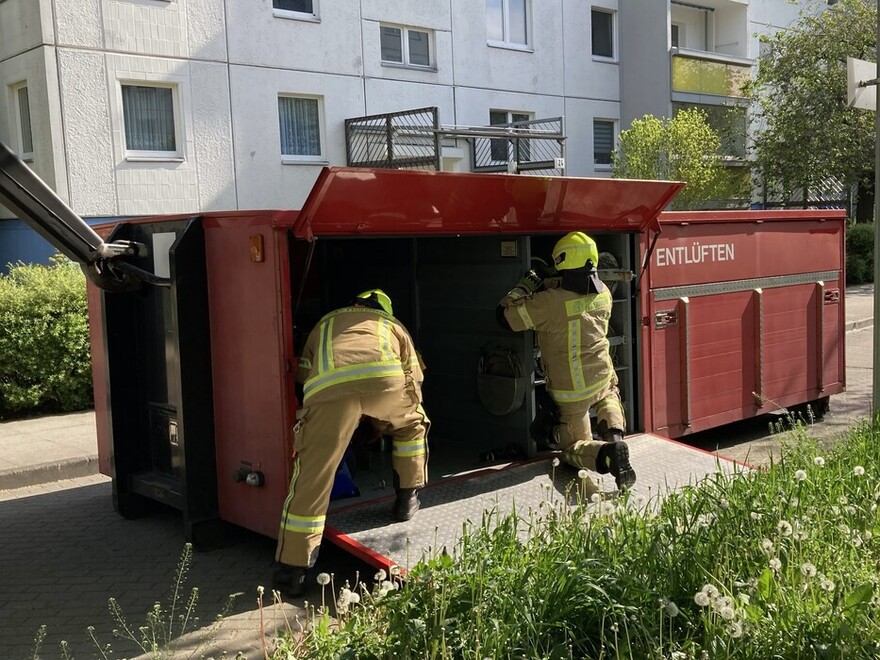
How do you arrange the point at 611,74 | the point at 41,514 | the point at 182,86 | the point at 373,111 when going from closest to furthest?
the point at 41,514 → the point at 182,86 → the point at 373,111 → the point at 611,74

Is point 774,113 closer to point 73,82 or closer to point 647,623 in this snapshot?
point 73,82

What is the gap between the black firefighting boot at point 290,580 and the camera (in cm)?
479

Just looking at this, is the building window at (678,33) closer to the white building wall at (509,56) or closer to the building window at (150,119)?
the white building wall at (509,56)

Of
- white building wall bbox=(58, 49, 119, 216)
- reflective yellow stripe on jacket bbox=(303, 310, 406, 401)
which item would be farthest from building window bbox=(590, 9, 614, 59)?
reflective yellow stripe on jacket bbox=(303, 310, 406, 401)

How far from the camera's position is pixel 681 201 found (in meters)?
21.0

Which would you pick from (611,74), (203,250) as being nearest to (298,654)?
(203,250)

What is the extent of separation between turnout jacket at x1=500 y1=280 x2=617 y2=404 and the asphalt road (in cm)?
131

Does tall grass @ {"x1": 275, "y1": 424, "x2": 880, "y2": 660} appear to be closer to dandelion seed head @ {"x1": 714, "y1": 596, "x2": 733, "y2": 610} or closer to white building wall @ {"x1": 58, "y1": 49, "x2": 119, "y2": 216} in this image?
dandelion seed head @ {"x1": 714, "y1": 596, "x2": 733, "y2": 610}

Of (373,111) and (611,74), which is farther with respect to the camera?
(611,74)

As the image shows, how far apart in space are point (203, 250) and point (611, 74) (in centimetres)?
1994

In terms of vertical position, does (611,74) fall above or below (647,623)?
above

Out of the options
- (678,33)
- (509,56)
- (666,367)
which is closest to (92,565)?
(666,367)

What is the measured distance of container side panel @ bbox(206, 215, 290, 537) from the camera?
516cm

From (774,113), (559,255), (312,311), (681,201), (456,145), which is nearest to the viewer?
(559,255)
